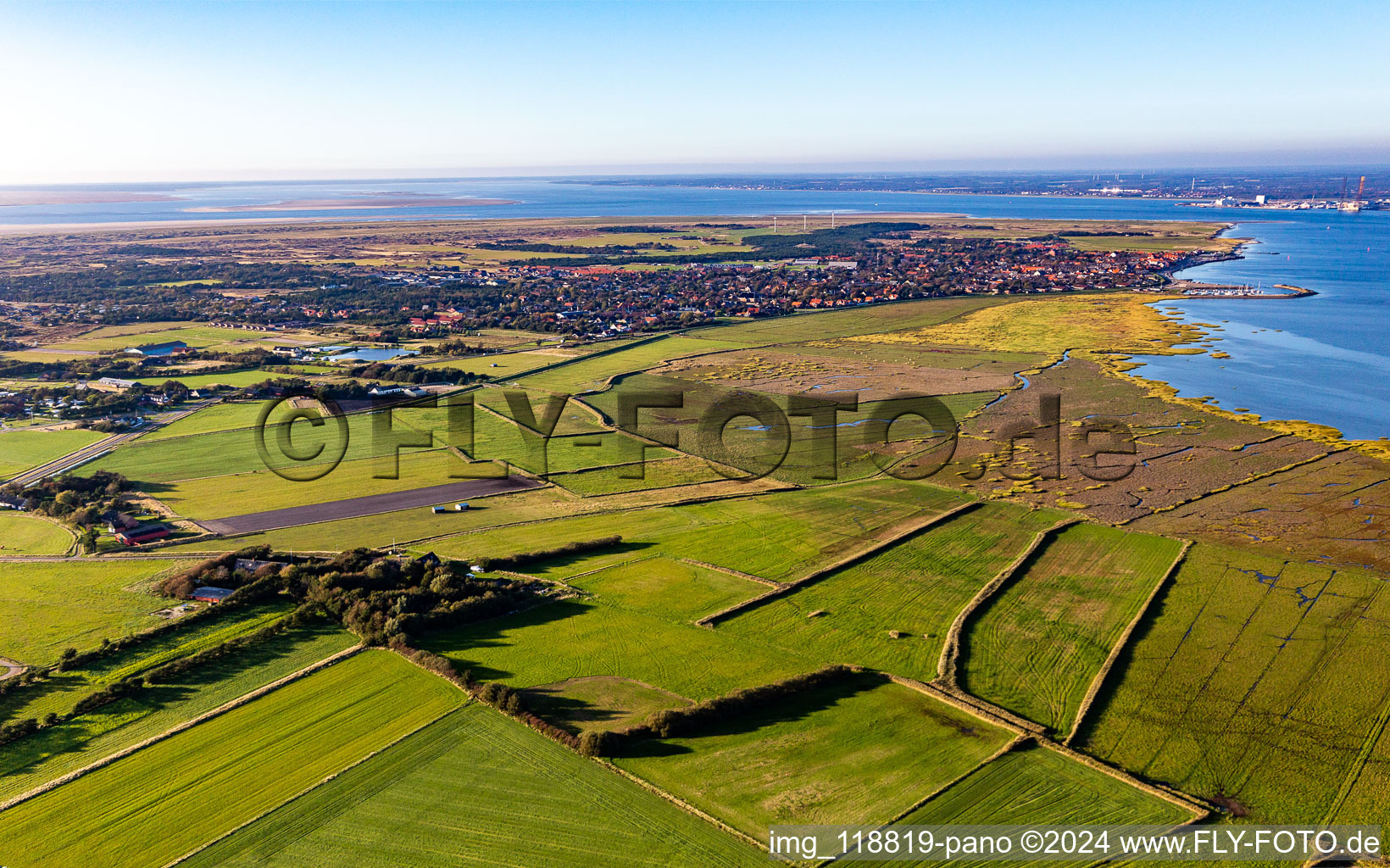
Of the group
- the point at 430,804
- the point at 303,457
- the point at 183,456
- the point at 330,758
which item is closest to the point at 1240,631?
the point at 430,804

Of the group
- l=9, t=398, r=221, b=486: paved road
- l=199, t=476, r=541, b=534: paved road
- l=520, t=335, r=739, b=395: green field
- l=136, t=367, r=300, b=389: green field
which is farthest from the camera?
l=136, t=367, r=300, b=389: green field

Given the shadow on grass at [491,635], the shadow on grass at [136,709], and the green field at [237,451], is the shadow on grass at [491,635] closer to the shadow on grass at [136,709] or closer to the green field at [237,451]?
the shadow on grass at [136,709]

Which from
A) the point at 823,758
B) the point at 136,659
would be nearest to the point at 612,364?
the point at 136,659

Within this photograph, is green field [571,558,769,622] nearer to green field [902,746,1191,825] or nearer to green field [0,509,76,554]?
green field [902,746,1191,825]

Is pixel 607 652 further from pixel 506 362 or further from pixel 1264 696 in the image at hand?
pixel 506 362

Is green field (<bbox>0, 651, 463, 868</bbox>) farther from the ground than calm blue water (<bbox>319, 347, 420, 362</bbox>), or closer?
closer

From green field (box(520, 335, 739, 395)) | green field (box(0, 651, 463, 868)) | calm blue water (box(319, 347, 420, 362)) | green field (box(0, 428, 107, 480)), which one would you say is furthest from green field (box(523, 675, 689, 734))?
calm blue water (box(319, 347, 420, 362))
